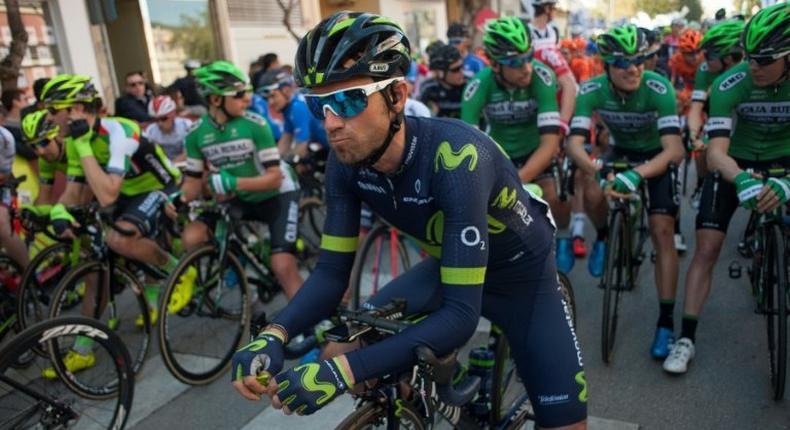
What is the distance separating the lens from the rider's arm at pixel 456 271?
6.23 feet

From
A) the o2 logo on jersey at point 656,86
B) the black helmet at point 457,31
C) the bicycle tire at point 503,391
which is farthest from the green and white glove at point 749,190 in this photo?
the black helmet at point 457,31

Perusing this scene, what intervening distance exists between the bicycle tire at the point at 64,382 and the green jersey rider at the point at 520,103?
9.80ft

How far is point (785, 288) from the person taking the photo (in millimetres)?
3328

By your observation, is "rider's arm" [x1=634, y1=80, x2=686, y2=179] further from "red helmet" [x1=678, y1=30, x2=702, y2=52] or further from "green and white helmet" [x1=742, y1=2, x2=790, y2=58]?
"red helmet" [x1=678, y1=30, x2=702, y2=52]

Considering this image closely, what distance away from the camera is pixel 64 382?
11.7 ft

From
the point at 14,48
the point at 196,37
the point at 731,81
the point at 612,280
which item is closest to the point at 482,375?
the point at 612,280

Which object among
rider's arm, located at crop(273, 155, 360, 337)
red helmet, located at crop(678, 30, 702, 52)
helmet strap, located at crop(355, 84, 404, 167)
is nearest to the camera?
helmet strap, located at crop(355, 84, 404, 167)

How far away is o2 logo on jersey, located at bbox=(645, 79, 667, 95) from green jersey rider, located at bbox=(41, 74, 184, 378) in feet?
12.1

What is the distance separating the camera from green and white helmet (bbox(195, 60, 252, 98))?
4.37 meters

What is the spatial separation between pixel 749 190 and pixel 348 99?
2580mm

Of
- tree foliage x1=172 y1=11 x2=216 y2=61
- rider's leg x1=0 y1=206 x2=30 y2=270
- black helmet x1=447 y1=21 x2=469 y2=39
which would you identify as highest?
tree foliage x1=172 y1=11 x2=216 y2=61

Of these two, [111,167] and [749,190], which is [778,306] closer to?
[749,190]

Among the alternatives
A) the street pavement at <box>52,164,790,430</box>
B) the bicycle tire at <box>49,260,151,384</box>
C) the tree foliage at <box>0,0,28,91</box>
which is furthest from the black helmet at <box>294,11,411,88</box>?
the tree foliage at <box>0,0,28,91</box>

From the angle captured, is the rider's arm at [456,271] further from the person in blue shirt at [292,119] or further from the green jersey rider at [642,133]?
the person in blue shirt at [292,119]
